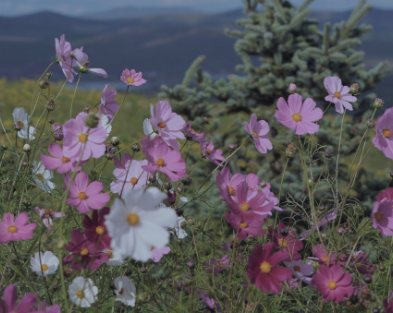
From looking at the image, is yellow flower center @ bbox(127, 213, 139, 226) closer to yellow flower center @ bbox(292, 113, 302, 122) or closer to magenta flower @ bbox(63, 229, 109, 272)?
magenta flower @ bbox(63, 229, 109, 272)

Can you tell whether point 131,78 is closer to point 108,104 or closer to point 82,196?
point 108,104

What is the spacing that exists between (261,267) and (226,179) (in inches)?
7.7

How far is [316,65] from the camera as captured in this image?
2537 millimetres

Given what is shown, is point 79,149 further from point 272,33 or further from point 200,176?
point 272,33

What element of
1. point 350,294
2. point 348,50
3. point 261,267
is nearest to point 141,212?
point 261,267

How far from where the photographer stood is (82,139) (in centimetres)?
74

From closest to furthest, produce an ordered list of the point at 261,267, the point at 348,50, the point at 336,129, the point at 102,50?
the point at 261,267 < the point at 336,129 < the point at 348,50 < the point at 102,50

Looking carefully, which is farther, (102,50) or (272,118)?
(102,50)

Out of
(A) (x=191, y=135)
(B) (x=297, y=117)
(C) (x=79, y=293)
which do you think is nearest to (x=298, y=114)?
(B) (x=297, y=117)

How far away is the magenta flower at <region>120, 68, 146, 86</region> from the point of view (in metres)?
0.98

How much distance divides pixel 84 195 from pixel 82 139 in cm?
10

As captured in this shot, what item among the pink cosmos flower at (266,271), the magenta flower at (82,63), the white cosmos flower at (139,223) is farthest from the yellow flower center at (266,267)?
the magenta flower at (82,63)

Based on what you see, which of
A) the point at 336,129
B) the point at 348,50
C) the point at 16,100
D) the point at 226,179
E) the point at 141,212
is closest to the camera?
the point at 141,212

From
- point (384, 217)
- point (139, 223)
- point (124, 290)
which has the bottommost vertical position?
point (124, 290)
